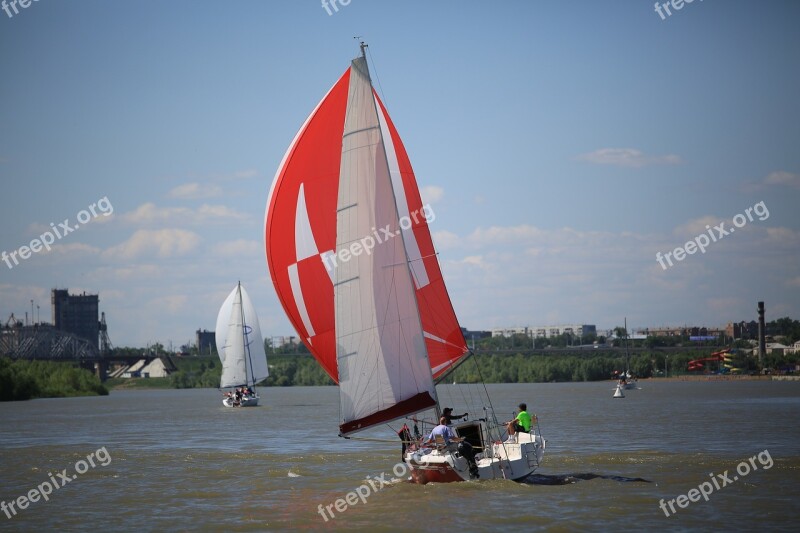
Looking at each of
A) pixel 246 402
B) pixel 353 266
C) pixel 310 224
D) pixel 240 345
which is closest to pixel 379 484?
pixel 353 266

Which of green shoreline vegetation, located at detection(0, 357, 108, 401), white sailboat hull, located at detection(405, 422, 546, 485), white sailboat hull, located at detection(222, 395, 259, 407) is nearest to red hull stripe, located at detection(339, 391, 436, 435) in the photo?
white sailboat hull, located at detection(405, 422, 546, 485)

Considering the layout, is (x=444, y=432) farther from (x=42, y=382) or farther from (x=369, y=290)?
(x=42, y=382)

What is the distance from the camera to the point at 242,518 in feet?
88.4

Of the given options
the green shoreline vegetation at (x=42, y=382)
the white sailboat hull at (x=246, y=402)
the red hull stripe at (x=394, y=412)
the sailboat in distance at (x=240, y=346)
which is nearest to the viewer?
the red hull stripe at (x=394, y=412)

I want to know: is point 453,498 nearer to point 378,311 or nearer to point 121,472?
point 378,311

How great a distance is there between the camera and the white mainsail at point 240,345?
337ft

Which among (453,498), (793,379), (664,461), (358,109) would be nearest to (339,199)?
(358,109)

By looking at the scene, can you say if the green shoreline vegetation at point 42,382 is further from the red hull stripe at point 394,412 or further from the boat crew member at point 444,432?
the boat crew member at point 444,432

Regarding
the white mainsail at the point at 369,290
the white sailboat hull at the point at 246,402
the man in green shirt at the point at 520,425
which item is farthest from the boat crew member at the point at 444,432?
the white sailboat hull at the point at 246,402

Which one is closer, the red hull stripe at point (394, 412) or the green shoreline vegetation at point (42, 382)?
the red hull stripe at point (394, 412)

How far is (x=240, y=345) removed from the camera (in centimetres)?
10344

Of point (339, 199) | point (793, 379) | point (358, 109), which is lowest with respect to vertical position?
point (793, 379)

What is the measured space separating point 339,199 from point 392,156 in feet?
11.1

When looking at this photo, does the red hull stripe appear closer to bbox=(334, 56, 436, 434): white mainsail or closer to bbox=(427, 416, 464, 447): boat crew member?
bbox=(334, 56, 436, 434): white mainsail
